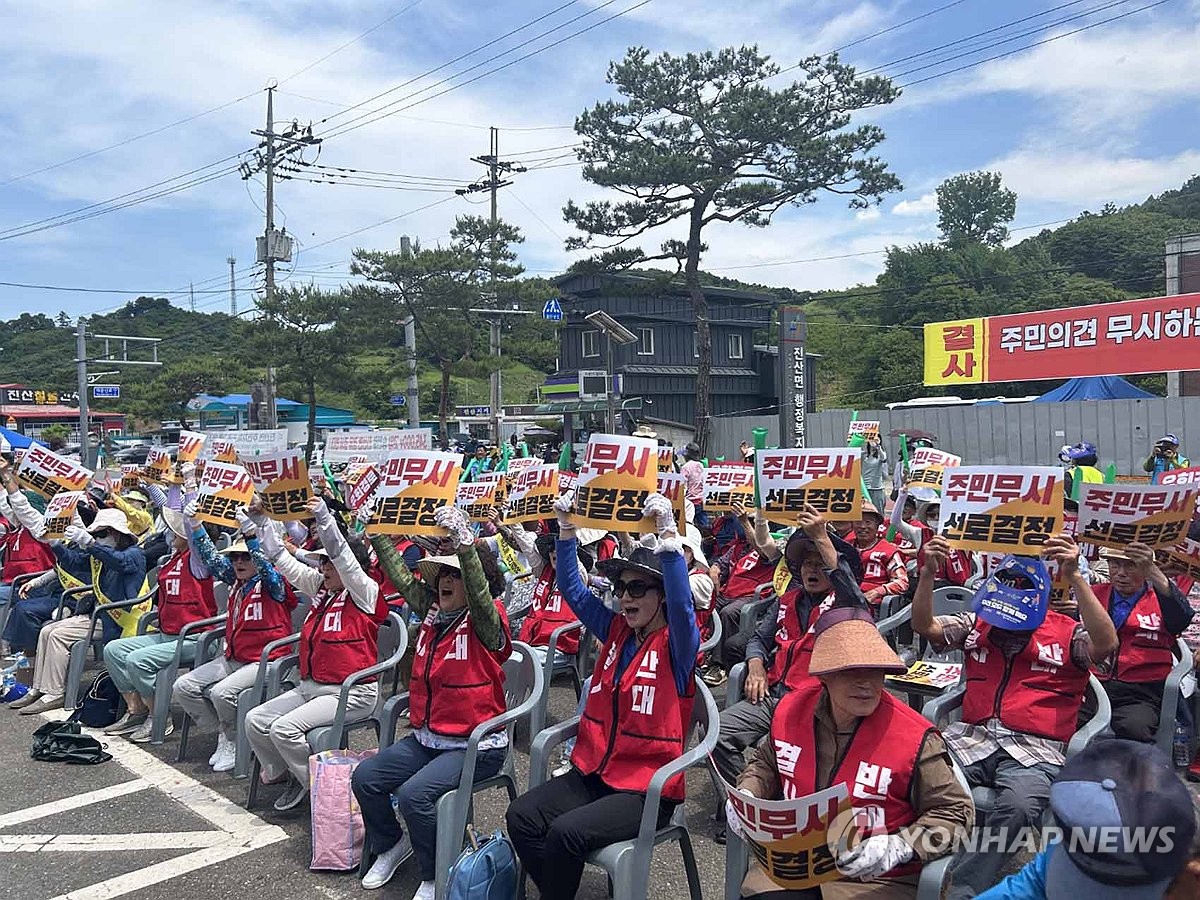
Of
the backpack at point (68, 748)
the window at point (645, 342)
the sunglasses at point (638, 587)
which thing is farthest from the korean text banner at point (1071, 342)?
the backpack at point (68, 748)

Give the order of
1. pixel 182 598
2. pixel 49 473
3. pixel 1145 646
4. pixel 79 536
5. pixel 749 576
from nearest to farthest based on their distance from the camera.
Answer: pixel 1145 646, pixel 182 598, pixel 749 576, pixel 79 536, pixel 49 473

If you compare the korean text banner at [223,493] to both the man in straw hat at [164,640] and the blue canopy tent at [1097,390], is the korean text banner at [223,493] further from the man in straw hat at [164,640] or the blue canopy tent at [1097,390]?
the blue canopy tent at [1097,390]

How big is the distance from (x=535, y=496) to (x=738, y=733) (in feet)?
8.01

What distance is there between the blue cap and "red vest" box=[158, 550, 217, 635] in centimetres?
515

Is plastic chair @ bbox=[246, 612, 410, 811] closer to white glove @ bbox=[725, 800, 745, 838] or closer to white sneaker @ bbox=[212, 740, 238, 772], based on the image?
white sneaker @ bbox=[212, 740, 238, 772]

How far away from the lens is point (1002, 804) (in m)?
3.39

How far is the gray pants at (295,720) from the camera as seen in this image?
4.77 metres

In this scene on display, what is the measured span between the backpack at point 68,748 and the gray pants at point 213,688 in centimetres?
60

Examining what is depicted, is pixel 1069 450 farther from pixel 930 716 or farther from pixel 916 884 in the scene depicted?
pixel 916 884

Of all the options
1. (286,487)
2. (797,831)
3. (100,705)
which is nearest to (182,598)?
(100,705)

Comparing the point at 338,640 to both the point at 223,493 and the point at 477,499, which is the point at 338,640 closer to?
the point at 223,493

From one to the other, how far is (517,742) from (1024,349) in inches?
725

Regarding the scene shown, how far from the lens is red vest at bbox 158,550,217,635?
6449 millimetres

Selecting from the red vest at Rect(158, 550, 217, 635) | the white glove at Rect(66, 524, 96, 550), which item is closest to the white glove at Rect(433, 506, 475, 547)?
the red vest at Rect(158, 550, 217, 635)
